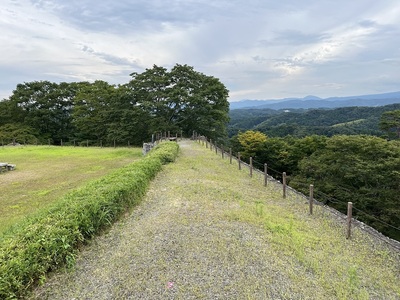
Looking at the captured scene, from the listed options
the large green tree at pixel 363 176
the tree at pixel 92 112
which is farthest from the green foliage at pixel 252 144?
the tree at pixel 92 112

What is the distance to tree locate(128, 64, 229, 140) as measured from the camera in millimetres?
37112

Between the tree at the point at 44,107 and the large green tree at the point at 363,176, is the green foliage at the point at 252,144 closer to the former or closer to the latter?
the large green tree at the point at 363,176

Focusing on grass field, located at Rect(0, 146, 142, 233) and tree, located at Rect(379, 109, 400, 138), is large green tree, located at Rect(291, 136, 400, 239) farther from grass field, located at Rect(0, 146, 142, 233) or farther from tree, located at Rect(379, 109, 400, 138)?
tree, located at Rect(379, 109, 400, 138)

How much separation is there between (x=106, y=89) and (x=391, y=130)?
49.2 m

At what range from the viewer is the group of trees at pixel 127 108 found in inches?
1478

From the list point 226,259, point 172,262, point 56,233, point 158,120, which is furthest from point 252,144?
point 56,233

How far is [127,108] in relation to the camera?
3925 centimetres

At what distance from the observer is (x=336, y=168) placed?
77.0 ft

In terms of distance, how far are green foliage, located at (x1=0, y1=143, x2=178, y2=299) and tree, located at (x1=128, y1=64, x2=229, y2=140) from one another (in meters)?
29.2

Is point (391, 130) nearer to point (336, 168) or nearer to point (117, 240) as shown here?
point (336, 168)

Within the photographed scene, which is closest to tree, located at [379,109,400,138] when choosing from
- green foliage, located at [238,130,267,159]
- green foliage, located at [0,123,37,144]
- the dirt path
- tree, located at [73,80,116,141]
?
green foliage, located at [238,130,267,159]

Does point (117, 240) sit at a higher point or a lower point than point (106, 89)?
lower

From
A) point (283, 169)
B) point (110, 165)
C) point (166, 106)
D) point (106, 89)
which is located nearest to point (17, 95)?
point (106, 89)

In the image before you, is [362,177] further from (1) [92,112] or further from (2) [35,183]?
(1) [92,112]
